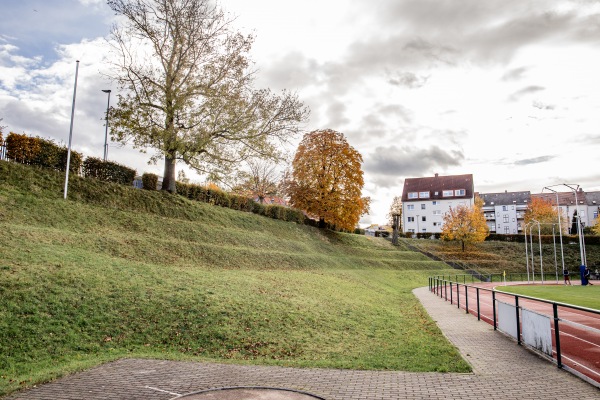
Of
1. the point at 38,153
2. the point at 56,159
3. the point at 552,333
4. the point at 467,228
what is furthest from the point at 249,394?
the point at 467,228

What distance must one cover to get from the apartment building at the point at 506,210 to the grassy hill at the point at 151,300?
98.0 meters

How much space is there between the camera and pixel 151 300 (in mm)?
11758

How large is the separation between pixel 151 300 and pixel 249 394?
688 centimetres

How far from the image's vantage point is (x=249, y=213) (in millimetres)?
34781

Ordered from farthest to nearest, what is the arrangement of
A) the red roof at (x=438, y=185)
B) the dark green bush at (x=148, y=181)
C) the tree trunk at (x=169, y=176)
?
the red roof at (x=438, y=185) → the tree trunk at (x=169, y=176) → the dark green bush at (x=148, y=181)

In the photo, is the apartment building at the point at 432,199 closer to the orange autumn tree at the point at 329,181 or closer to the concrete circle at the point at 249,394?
the orange autumn tree at the point at 329,181

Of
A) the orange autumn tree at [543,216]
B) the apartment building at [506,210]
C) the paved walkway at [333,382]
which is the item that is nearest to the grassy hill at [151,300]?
the paved walkway at [333,382]

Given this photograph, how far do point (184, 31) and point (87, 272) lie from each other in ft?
61.4

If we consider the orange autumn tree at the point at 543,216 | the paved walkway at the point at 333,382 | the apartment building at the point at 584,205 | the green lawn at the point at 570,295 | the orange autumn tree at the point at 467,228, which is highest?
the apartment building at the point at 584,205

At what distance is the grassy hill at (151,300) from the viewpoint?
28.2ft

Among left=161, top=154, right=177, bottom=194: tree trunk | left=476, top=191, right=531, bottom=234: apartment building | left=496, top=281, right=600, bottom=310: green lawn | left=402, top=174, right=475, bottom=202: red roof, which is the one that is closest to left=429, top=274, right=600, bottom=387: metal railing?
left=496, top=281, right=600, bottom=310: green lawn

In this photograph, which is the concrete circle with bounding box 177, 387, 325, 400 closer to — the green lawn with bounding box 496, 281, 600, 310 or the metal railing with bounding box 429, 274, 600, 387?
the metal railing with bounding box 429, 274, 600, 387

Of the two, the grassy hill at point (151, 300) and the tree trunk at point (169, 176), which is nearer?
the grassy hill at point (151, 300)

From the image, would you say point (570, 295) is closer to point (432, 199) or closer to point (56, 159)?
point (56, 159)
